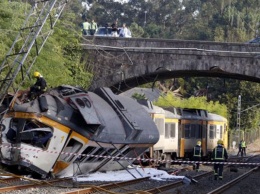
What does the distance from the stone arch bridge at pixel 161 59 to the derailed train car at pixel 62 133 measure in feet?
47.2

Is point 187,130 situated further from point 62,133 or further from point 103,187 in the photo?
point 103,187

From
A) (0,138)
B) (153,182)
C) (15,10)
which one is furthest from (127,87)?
(0,138)

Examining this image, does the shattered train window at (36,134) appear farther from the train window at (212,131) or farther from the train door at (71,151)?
the train window at (212,131)

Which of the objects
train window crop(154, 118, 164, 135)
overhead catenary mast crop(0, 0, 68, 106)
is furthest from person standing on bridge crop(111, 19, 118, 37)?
train window crop(154, 118, 164, 135)

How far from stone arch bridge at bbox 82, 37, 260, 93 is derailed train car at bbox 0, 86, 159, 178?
1439 cm

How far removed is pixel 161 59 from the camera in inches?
1495

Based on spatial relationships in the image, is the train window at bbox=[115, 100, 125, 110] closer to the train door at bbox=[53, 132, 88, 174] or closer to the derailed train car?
the derailed train car

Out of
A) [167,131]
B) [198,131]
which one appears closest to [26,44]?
[167,131]

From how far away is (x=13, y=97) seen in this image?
20.4 m

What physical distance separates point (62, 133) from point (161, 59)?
60.4ft

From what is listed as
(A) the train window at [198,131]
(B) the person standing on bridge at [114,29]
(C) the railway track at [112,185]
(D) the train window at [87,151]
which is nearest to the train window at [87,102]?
(D) the train window at [87,151]

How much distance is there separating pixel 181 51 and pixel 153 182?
16.0 m

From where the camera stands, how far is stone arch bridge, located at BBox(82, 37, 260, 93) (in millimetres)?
36688

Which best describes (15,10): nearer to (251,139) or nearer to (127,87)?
(127,87)
